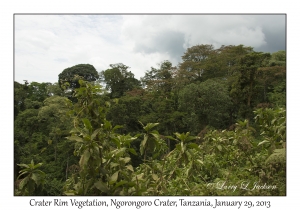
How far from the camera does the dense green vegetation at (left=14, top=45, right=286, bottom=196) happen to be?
68.4 inches

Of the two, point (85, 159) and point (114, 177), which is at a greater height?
point (85, 159)

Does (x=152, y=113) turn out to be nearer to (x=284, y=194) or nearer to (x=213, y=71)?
(x=213, y=71)

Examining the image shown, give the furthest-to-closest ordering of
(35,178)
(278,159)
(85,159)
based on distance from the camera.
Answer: (278,159) < (35,178) < (85,159)

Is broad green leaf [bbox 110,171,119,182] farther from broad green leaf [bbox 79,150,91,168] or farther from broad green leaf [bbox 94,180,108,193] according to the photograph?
broad green leaf [bbox 79,150,91,168]

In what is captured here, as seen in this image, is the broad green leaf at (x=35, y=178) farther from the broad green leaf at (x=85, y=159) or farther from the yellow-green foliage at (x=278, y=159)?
the yellow-green foliage at (x=278, y=159)

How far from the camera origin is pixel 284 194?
1935mm

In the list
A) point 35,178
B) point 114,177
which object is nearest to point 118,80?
point 35,178

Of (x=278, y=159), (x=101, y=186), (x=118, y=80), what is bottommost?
(x=101, y=186)

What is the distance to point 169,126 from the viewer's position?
13.3 meters

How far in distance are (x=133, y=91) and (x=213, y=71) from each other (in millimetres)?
5467

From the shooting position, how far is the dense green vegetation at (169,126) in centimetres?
174

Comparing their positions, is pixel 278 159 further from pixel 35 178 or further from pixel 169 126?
pixel 169 126

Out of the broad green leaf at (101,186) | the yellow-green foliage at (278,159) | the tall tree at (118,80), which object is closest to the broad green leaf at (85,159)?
the broad green leaf at (101,186)
